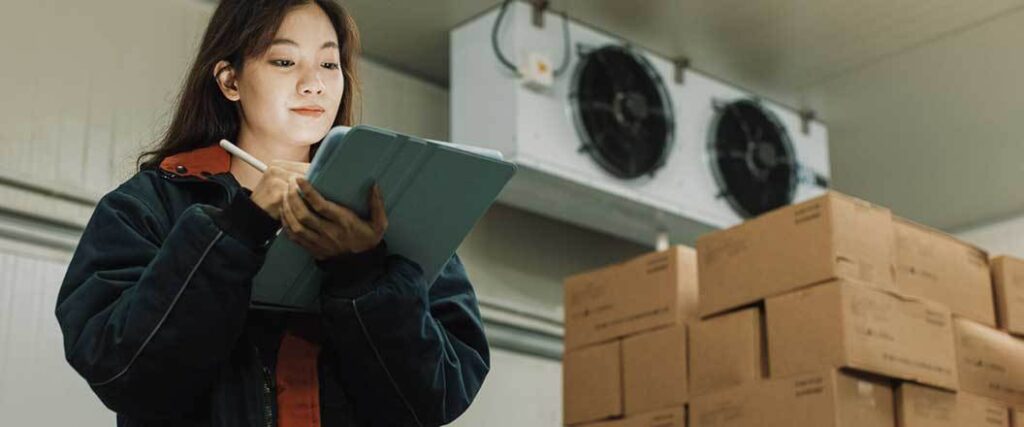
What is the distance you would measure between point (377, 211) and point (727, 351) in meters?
1.65

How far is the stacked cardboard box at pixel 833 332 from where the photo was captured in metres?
2.46

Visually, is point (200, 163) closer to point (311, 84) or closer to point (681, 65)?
point (311, 84)

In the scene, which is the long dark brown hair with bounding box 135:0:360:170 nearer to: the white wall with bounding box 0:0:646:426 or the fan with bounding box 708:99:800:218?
the white wall with bounding box 0:0:646:426

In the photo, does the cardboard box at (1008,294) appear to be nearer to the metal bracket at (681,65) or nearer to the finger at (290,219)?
the metal bracket at (681,65)

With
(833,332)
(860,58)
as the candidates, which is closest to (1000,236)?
(860,58)

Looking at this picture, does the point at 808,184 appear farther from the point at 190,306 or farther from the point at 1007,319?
the point at 190,306

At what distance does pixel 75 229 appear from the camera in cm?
272

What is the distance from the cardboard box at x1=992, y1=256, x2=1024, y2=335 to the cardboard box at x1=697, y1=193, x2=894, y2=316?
1.21 feet

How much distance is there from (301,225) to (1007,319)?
6.94ft

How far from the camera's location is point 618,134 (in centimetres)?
322

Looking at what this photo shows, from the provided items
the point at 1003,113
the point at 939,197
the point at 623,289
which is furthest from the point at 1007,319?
the point at 939,197

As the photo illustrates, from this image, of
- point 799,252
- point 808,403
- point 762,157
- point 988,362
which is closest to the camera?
point 808,403

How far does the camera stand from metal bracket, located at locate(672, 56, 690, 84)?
345 centimetres

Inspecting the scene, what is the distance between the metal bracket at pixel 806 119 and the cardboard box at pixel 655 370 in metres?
1.12
